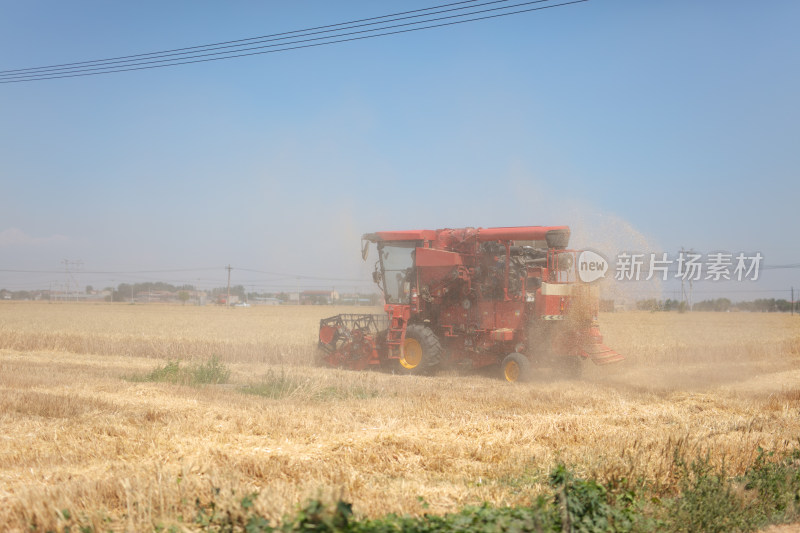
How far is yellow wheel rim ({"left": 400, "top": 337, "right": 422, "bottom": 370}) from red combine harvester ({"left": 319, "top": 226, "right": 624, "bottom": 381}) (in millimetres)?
22

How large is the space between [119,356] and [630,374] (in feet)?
45.6

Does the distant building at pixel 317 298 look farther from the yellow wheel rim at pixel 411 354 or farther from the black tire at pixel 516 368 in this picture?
the black tire at pixel 516 368

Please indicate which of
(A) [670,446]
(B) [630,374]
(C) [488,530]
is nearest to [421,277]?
(B) [630,374]

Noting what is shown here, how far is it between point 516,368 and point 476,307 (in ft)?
5.23

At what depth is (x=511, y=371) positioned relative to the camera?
46.0ft

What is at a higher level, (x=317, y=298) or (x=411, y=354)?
(x=411, y=354)

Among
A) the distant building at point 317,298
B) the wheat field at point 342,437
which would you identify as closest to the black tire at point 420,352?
the wheat field at point 342,437

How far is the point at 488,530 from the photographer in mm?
4125

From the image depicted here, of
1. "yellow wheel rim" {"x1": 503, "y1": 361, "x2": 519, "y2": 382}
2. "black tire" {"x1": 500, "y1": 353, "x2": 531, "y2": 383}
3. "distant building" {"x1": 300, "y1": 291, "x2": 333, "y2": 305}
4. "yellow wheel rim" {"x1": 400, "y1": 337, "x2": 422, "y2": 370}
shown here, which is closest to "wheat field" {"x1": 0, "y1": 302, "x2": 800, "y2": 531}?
"black tire" {"x1": 500, "y1": 353, "x2": 531, "y2": 383}

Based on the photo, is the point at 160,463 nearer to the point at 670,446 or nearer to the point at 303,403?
the point at 303,403

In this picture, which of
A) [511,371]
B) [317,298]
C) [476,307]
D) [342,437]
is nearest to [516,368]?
[511,371]

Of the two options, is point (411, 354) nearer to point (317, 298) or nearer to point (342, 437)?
point (342, 437)

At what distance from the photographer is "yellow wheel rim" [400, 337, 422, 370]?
1529cm

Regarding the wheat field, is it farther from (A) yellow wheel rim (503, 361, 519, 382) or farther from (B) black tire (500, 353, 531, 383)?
(A) yellow wheel rim (503, 361, 519, 382)
